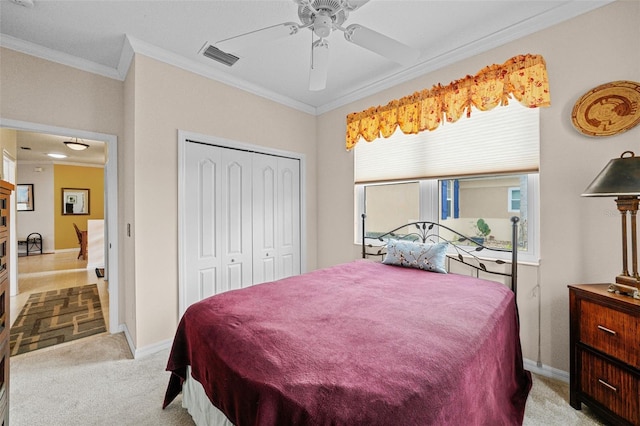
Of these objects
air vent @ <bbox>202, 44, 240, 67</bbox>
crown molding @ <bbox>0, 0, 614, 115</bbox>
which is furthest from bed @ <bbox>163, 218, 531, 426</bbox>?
air vent @ <bbox>202, 44, 240, 67</bbox>

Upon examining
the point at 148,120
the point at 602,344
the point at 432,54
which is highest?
the point at 432,54

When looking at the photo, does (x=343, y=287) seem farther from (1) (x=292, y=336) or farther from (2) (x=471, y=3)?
(2) (x=471, y=3)

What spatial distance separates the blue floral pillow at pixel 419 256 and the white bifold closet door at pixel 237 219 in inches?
61.7

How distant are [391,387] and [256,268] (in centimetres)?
277

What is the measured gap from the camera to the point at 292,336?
1.29 m

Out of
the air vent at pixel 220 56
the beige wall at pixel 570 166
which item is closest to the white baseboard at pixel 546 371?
the beige wall at pixel 570 166

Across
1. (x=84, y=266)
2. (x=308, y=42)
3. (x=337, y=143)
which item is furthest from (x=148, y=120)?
(x=84, y=266)

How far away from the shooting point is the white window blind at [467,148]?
2309 mm

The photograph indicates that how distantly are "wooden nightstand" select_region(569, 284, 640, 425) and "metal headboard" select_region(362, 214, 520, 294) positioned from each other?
45 centimetres

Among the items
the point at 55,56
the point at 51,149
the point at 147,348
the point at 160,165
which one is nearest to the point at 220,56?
the point at 160,165

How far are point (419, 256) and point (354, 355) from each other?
1.67 metres

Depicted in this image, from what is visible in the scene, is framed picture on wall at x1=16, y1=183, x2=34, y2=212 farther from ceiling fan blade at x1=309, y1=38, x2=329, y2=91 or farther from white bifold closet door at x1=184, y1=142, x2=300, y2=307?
ceiling fan blade at x1=309, y1=38, x2=329, y2=91

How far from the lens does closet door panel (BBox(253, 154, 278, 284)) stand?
3473 mm

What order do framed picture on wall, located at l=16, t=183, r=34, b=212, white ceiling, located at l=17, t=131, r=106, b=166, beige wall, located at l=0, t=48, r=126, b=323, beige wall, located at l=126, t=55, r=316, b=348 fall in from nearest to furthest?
beige wall, located at l=0, t=48, r=126, b=323
beige wall, located at l=126, t=55, r=316, b=348
white ceiling, located at l=17, t=131, r=106, b=166
framed picture on wall, located at l=16, t=183, r=34, b=212
